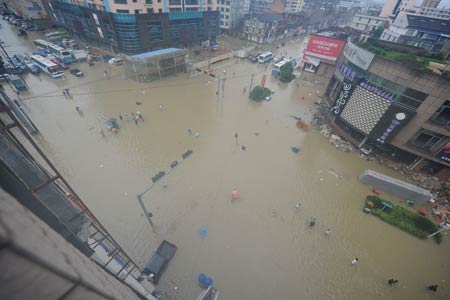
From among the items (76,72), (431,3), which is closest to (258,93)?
(76,72)

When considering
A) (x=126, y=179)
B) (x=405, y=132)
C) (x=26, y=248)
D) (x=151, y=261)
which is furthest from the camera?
(x=405, y=132)

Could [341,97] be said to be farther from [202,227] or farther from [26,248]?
[26,248]

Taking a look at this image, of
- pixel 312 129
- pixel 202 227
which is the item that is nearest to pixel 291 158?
pixel 312 129

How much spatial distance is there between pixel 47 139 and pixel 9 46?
3888cm

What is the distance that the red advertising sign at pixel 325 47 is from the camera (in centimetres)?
3356

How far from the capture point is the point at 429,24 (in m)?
42.6

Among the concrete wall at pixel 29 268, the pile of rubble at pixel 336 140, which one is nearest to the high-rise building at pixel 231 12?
the pile of rubble at pixel 336 140

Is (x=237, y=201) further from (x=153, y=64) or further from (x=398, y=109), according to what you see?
(x=153, y=64)

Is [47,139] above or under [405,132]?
under

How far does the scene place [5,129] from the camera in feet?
11.6

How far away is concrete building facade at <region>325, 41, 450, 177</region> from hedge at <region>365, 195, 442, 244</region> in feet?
20.4

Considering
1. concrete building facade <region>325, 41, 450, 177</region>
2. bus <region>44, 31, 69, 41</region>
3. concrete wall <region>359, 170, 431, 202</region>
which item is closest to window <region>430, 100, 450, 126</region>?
concrete building facade <region>325, 41, 450, 177</region>

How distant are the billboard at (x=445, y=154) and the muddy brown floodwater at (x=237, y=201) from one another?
3.57m

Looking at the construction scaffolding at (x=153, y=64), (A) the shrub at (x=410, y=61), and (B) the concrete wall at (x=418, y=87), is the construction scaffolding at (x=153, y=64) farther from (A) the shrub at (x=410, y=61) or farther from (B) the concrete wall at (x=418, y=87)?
(A) the shrub at (x=410, y=61)
